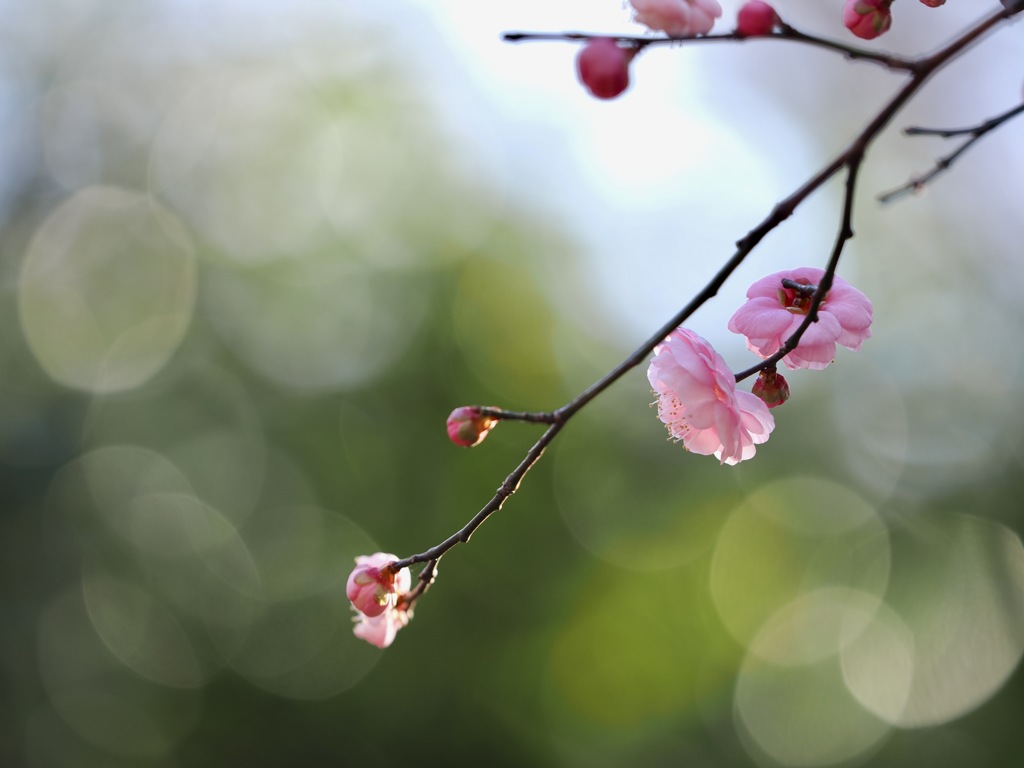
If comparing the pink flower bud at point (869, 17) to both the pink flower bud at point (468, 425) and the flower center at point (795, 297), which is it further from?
the pink flower bud at point (468, 425)

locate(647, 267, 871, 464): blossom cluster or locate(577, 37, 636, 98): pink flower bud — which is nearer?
locate(577, 37, 636, 98): pink flower bud

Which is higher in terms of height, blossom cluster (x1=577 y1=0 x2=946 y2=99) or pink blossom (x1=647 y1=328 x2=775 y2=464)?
blossom cluster (x1=577 y1=0 x2=946 y2=99)

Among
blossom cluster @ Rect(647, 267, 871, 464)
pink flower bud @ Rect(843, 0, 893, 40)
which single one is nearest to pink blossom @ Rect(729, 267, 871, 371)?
blossom cluster @ Rect(647, 267, 871, 464)

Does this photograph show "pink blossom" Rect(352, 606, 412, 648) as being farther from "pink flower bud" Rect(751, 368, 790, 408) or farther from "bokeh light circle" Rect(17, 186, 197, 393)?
"bokeh light circle" Rect(17, 186, 197, 393)

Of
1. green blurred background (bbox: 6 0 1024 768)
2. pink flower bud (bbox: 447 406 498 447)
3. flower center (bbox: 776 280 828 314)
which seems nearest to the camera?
pink flower bud (bbox: 447 406 498 447)

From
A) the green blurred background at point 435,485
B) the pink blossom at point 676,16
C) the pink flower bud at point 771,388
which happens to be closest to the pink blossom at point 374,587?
the pink flower bud at point 771,388

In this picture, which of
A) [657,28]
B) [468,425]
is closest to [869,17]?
[657,28]

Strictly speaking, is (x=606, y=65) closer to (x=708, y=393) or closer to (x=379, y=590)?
(x=708, y=393)
